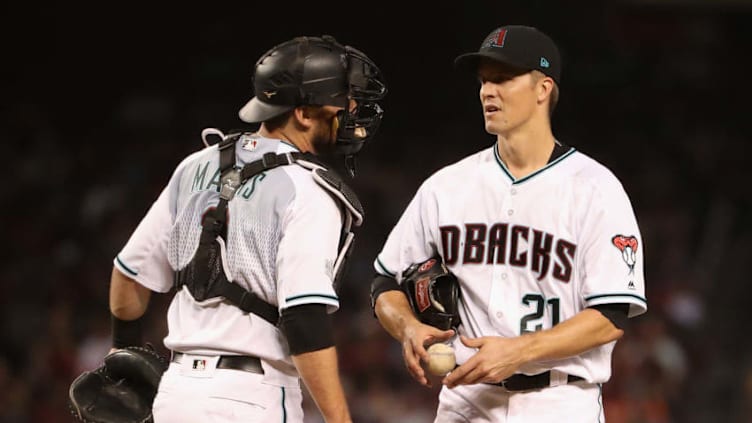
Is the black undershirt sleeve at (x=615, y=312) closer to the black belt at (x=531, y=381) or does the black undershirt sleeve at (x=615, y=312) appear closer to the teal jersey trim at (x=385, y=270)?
the black belt at (x=531, y=381)

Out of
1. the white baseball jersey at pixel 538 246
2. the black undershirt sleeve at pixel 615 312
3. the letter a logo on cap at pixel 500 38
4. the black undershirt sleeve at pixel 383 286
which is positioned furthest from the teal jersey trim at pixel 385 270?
the letter a logo on cap at pixel 500 38

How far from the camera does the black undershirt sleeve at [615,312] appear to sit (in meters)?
3.24

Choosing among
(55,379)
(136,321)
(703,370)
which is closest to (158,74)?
(55,379)

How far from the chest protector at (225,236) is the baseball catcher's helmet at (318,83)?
0.18 m

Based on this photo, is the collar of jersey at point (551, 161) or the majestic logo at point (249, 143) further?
the collar of jersey at point (551, 161)

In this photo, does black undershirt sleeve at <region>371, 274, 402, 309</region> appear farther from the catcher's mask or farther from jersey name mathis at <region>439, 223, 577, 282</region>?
the catcher's mask

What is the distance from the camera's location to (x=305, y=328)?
3.06m

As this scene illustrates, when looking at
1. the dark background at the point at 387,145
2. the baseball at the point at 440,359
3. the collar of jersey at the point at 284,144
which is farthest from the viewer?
the dark background at the point at 387,145

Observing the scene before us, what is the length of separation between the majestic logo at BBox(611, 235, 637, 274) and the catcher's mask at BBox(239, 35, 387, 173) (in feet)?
2.89

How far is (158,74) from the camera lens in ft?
37.4

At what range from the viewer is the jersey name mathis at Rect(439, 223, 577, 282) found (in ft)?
10.9

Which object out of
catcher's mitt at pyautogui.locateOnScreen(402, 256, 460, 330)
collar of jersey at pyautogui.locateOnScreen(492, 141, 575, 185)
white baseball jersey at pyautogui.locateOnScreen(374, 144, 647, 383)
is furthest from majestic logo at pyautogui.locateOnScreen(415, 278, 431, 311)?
collar of jersey at pyautogui.locateOnScreen(492, 141, 575, 185)

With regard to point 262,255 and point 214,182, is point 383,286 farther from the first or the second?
point 214,182

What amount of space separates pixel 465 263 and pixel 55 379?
16.7ft
